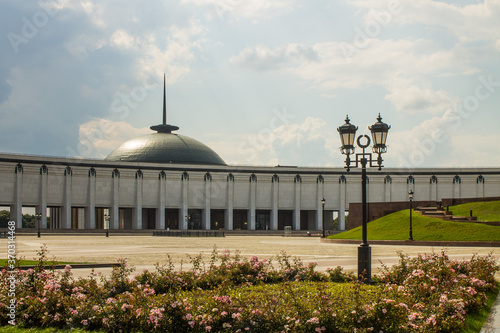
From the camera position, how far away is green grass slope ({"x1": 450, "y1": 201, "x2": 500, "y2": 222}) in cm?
5019

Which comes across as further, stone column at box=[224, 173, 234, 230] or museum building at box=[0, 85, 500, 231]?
stone column at box=[224, 173, 234, 230]

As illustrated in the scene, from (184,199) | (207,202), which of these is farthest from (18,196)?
(207,202)

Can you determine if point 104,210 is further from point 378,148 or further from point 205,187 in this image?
point 378,148

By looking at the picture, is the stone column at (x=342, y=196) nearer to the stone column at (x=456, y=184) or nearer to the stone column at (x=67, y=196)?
the stone column at (x=456, y=184)

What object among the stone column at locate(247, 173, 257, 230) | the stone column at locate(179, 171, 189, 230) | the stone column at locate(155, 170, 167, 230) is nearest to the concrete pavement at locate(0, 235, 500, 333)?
the stone column at locate(155, 170, 167, 230)

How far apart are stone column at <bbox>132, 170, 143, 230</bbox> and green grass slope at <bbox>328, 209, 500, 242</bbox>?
53399 millimetres

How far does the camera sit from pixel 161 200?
3944 inches

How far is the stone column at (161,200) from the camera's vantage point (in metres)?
100

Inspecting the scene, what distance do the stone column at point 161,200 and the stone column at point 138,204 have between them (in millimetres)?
3352

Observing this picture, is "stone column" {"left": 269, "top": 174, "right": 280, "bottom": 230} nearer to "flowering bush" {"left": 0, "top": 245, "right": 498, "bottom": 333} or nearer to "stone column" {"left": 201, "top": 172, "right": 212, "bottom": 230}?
"stone column" {"left": 201, "top": 172, "right": 212, "bottom": 230}

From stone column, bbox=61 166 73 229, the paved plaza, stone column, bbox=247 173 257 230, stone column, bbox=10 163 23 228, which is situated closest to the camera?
the paved plaza

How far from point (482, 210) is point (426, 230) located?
34.1 ft

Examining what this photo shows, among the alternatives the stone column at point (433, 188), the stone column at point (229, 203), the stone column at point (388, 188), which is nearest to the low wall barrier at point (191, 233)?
the stone column at point (229, 203)

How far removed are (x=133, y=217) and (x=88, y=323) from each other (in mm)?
91928
